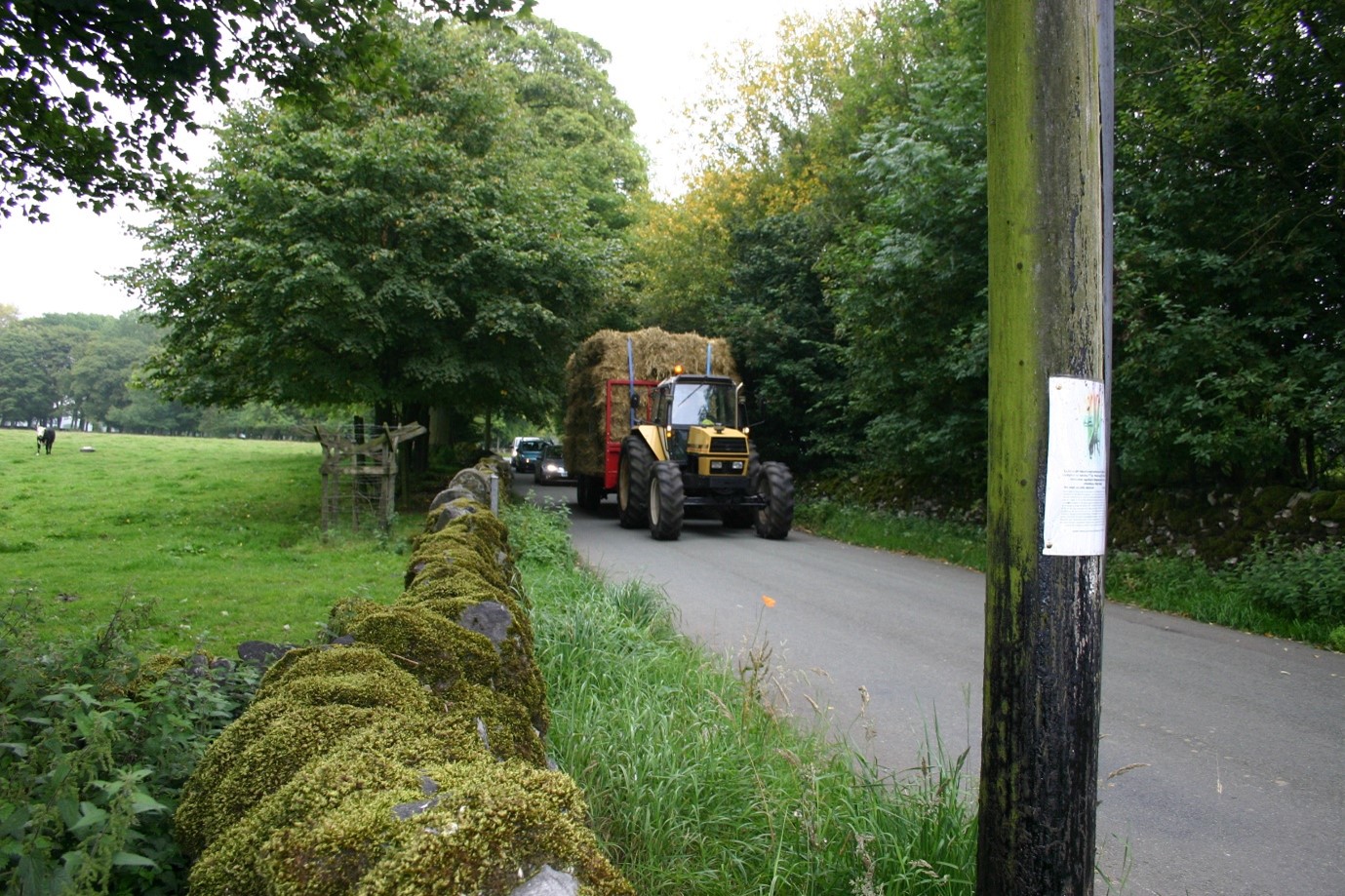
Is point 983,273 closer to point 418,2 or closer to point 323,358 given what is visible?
point 418,2

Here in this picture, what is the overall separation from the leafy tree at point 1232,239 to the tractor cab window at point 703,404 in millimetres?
7825

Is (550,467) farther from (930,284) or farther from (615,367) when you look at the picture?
(930,284)

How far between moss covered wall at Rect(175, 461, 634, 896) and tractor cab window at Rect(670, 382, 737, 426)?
13500 millimetres

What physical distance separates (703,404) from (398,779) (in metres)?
15.4

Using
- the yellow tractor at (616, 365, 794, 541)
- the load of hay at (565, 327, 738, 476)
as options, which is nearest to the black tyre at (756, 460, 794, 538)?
the yellow tractor at (616, 365, 794, 541)

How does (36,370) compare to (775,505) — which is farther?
(36,370)

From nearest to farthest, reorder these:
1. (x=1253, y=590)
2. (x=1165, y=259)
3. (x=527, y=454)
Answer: (x=1253, y=590)
(x=1165, y=259)
(x=527, y=454)

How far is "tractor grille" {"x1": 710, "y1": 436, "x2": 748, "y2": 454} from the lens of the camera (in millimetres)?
15828

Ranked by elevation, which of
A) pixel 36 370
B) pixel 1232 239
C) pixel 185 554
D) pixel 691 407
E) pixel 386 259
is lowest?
pixel 185 554

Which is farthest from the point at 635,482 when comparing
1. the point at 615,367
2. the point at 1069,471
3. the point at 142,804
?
the point at 142,804

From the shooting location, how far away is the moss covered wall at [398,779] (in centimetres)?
148

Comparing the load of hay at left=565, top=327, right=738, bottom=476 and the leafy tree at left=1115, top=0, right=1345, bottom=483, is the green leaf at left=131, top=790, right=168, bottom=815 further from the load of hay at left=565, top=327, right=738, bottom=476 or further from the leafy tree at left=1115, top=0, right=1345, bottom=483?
the load of hay at left=565, top=327, right=738, bottom=476

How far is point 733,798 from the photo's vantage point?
11.3 ft

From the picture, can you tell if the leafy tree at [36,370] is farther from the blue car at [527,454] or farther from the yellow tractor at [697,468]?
the yellow tractor at [697,468]
